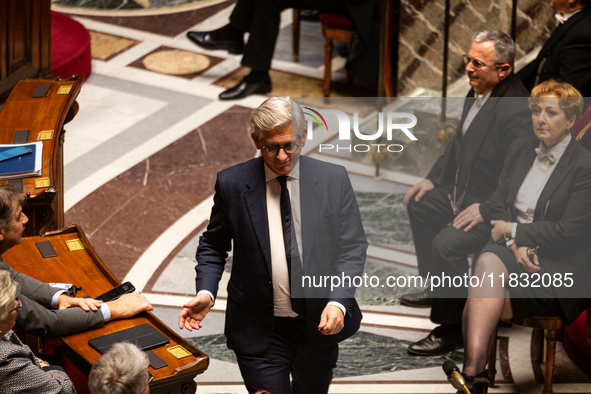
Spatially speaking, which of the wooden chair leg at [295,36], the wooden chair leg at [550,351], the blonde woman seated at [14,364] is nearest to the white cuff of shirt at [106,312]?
the blonde woman seated at [14,364]

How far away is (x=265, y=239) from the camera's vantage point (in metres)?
2.49

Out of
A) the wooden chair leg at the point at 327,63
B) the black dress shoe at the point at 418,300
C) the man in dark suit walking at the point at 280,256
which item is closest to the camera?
the man in dark suit walking at the point at 280,256

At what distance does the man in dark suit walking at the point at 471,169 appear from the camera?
3086mm

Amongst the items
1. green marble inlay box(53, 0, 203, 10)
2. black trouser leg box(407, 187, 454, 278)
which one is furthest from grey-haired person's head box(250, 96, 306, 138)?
green marble inlay box(53, 0, 203, 10)

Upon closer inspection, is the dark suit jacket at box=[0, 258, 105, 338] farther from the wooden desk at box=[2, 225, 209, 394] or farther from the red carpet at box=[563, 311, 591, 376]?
the red carpet at box=[563, 311, 591, 376]

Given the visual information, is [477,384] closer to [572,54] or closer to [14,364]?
[572,54]

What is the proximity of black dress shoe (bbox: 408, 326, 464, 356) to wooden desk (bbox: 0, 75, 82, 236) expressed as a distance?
6.14 feet

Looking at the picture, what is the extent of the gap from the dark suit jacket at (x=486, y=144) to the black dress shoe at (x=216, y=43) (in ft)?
12.0

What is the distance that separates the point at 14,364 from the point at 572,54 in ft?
9.57

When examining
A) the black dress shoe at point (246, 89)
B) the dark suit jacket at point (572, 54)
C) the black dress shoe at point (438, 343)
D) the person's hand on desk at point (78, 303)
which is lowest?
the black dress shoe at point (438, 343)

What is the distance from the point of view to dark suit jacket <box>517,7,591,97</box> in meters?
3.79

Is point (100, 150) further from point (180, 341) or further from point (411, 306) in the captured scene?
point (180, 341)

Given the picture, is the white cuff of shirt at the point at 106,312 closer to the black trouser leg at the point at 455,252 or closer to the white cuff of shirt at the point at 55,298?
the white cuff of shirt at the point at 55,298

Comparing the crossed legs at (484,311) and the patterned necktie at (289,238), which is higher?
the patterned necktie at (289,238)
